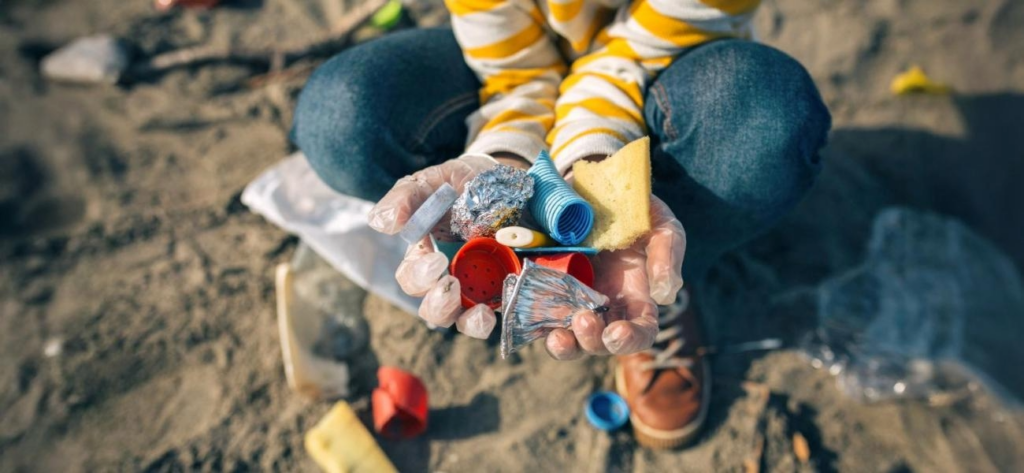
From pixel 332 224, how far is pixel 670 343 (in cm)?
111

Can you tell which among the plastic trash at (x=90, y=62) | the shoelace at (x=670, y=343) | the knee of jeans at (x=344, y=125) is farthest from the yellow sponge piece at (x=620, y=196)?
the plastic trash at (x=90, y=62)

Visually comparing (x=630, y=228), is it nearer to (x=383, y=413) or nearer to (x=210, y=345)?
(x=383, y=413)

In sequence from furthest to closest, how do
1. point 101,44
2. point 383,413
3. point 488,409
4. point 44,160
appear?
point 101,44, point 44,160, point 488,409, point 383,413

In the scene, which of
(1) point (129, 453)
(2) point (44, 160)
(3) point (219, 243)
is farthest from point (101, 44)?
(1) point (129, 453)

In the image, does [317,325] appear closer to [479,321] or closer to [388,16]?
[479,321]

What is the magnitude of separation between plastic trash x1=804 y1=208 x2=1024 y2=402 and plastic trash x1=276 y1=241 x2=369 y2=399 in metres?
1.43

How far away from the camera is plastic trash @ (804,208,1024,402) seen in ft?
6.39

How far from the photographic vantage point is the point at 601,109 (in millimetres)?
1479

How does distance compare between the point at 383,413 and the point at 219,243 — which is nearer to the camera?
the point at 383,413

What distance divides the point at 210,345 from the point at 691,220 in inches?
58.1

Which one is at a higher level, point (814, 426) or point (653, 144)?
point (653, 144)

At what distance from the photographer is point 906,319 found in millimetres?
2098

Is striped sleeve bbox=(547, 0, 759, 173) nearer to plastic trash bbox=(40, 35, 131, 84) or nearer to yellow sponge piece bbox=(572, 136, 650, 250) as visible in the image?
yellow sponge piece bbox=(572, 136, 650, 250)

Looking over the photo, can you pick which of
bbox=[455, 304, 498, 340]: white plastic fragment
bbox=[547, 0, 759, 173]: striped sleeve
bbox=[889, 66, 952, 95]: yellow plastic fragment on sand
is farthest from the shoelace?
bbox=[889, 66, 952, 95]: yellow plastic fragment on sand
